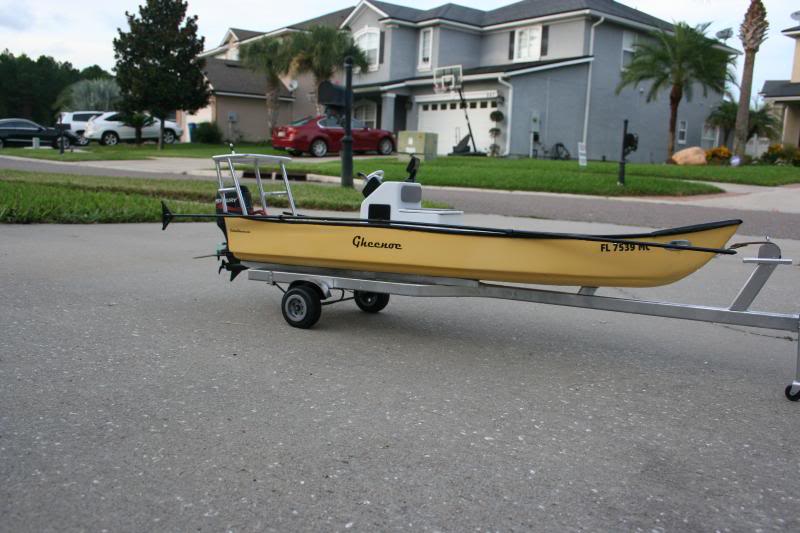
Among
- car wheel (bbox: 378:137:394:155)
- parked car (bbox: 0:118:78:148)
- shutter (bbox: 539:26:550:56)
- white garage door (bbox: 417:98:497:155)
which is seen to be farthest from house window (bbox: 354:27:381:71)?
parked car (bbox: 0:118:78:148)

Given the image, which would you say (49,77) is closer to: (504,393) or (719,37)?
(719,37)

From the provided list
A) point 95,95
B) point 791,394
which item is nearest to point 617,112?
point 791,394

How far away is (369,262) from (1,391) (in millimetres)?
2325

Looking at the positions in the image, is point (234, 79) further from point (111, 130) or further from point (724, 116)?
point (724, 116)

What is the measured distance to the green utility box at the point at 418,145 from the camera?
24906 millimetres

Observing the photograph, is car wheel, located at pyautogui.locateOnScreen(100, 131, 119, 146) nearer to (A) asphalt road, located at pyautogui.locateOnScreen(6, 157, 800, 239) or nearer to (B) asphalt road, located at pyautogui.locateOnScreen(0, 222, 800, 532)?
(A) asphalt road, located at pyautogui.locateOnScreen(6, 157, 800, 239)

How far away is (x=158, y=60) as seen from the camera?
3322cm

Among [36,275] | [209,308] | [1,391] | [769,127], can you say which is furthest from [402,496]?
[769,127]

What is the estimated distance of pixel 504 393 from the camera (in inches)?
160

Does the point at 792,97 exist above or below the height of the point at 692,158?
above

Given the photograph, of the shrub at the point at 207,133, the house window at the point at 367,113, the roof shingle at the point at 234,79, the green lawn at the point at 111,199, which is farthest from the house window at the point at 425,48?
the green lawn at the point at 111,199

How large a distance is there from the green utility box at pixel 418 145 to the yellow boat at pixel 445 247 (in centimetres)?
1929

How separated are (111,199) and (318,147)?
16435 millimetres

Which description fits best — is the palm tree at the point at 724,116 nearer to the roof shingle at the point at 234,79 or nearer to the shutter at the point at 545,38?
the shutter at the point at 545,38
